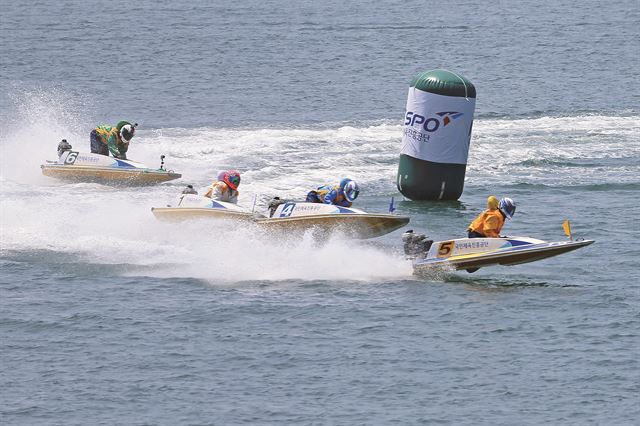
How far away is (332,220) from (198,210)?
3.38 m

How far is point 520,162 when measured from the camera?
40.5 m

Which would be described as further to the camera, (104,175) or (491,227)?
(104,175)

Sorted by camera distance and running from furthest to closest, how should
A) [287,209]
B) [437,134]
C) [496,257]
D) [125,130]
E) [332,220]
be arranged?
[125,130], [437,134], [287,209], [332,220], [496,257]

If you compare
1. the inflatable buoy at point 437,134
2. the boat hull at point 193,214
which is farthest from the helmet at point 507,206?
the inflatable buoy at point 437,134

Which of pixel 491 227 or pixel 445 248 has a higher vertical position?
pixel 491 227

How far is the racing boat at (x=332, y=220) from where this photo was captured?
2967 centimetres

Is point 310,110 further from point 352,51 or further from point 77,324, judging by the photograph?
point 77,324

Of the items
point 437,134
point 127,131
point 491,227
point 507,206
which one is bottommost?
point 491,227

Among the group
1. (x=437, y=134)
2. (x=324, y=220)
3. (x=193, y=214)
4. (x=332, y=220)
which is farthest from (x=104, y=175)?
(x=332, y=220)

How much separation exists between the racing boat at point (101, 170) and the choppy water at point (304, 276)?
49 cm

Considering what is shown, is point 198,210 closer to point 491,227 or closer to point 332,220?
point 332,220

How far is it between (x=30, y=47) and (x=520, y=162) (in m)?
35.5

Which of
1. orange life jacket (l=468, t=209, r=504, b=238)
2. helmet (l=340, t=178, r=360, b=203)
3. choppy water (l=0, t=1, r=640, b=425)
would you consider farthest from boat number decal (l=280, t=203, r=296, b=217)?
orange life jacket (l=468, t=209, r=504, b=238)

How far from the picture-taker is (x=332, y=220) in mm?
29750
